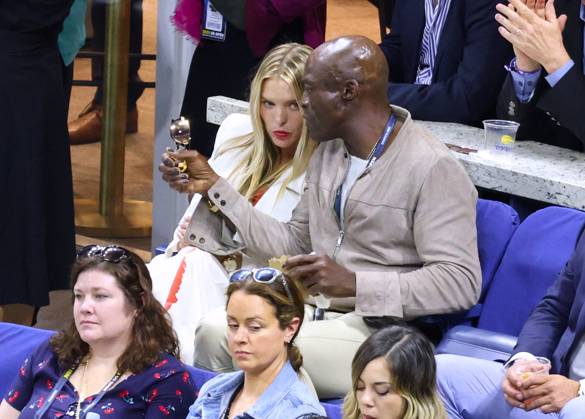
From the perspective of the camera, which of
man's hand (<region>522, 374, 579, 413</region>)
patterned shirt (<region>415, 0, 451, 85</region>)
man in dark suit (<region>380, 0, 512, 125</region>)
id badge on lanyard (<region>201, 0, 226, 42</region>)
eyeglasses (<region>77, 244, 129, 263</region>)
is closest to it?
man's hand (<region>522, 374, 579, 413</region>)

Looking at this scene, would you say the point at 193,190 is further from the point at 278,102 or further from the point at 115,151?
the point at 115,151

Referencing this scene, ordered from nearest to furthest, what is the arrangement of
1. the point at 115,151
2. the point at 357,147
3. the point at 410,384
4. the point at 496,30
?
1. the point at 410,384
2. the point at 357,147
3. the point at 496,30
4. the point at 115,151

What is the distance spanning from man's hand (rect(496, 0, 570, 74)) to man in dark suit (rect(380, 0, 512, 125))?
36 centimetres

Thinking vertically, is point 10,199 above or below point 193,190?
below

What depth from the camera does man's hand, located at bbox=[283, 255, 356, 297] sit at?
3.55 m

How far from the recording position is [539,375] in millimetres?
3262

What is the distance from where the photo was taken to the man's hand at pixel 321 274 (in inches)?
140

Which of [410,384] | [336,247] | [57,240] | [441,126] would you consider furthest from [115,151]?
[410,384]

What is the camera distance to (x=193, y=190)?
4.02m

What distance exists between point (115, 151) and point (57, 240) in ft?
4.90

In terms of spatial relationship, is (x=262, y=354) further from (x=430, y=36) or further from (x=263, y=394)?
(x=430, y=36)

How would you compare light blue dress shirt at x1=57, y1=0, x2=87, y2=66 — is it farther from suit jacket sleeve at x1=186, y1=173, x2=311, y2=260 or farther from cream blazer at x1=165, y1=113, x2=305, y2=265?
suit jacket sleeve at x1=186, y1=173, x2=311, y2=260

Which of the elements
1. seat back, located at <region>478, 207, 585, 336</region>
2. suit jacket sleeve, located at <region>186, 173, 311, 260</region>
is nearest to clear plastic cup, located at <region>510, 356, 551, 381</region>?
seat back, located at <region>478, 207, 585, 336</region>

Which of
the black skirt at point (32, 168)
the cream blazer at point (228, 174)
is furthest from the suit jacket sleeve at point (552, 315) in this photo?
the black skirt at point (32, 168)
